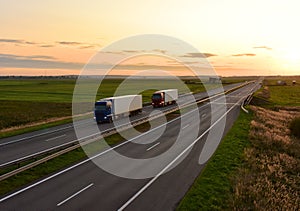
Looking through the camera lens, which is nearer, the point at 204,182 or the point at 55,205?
the point at 55,205

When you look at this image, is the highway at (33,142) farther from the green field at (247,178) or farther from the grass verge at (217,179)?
the green field at (247,178)

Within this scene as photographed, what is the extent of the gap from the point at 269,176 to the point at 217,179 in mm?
4266

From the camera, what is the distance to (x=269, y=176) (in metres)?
20.9

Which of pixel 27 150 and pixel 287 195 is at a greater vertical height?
pixel 27 150

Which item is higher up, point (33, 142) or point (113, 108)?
point (113, 108)

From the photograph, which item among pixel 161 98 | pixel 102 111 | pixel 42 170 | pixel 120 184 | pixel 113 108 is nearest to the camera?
pixel 120 184

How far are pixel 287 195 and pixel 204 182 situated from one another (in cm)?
453

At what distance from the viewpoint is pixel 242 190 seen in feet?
56.7

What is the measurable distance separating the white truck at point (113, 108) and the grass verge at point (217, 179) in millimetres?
16248

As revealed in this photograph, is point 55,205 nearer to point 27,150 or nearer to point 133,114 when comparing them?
point 27,150

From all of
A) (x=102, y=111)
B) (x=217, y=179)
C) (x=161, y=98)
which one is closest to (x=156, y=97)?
(x=161, y=98)

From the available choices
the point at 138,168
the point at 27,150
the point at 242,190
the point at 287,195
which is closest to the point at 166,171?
the point at 138,168

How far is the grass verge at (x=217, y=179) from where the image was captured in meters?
15.3

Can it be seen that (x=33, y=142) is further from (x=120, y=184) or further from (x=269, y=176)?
(x=269, y=176)
